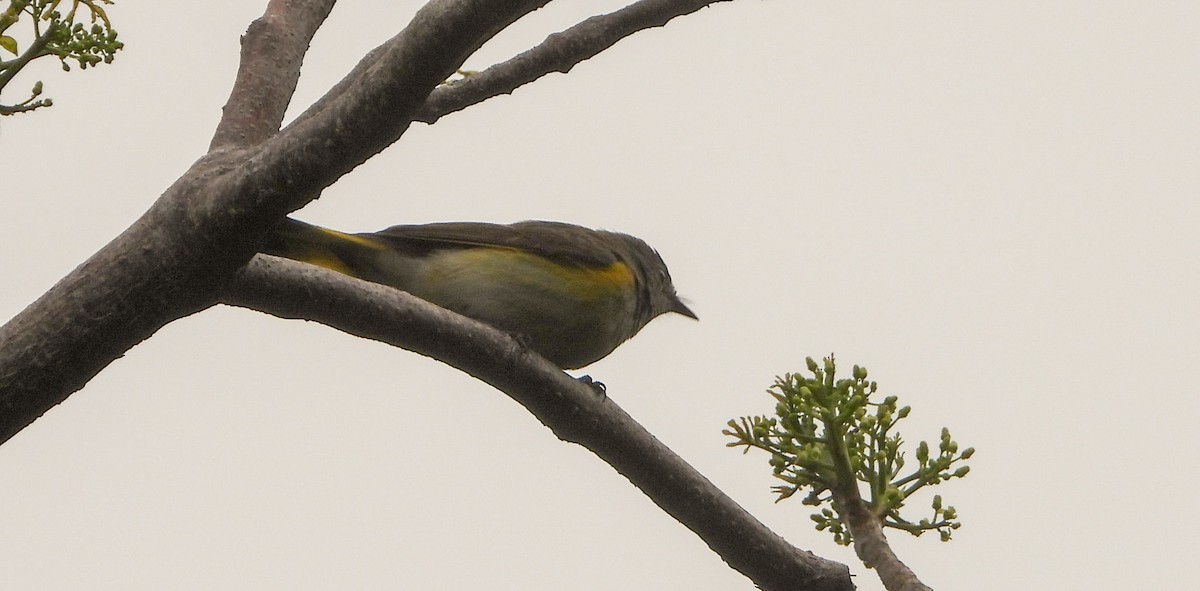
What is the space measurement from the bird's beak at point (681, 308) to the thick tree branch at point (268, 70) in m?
2.81

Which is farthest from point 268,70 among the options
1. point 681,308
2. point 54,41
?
point 681,308

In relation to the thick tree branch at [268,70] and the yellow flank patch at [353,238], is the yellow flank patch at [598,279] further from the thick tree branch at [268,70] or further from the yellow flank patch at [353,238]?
the thick tree branch at [268,70]

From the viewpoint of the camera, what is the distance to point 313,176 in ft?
8.46

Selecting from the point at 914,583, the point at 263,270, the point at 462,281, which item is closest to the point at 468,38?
the point at 263,270

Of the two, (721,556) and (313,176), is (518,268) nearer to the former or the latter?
(721,556)

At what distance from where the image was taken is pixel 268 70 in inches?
Result: 161

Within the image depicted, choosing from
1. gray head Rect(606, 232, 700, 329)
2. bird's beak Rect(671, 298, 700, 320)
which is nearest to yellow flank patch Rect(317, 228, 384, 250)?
gray head Rect(606, 232, 700, 329)

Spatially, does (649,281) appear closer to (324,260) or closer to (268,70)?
(324,260)

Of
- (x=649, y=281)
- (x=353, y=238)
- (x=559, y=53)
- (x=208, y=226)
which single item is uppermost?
(x=649, y=281)

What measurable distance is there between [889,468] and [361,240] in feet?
7.15

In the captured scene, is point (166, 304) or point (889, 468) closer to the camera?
point (166, 304)

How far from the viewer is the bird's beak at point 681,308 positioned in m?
6.66

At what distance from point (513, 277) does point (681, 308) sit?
191 centimetres

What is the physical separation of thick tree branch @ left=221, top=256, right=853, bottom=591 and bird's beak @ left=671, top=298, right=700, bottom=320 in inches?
128
